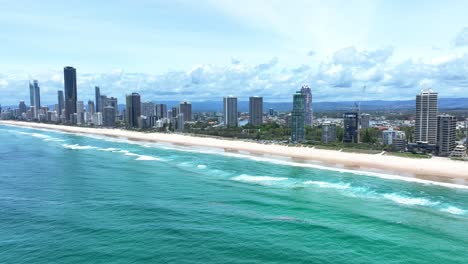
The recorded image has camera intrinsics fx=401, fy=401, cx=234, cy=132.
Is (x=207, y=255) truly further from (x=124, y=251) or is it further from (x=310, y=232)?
(x=310, y=232)

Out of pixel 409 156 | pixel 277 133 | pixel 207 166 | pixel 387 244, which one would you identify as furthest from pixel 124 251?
pixel 277 133

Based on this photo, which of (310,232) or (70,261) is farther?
(310,232)

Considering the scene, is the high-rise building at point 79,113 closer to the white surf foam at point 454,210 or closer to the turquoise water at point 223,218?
the turquoise water at point 223,218

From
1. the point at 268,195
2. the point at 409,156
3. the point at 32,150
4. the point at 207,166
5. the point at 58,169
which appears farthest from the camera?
the point at 32,150

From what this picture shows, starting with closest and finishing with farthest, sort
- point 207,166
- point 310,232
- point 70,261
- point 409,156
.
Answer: point 70,261 < point 310,232 < point 207,166 < point 409,156

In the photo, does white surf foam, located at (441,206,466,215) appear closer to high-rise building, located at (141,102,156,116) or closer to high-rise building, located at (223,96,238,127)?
high-rise building, located at (223,96,238,127)

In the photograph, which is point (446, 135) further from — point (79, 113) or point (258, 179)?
point (79, 113)
